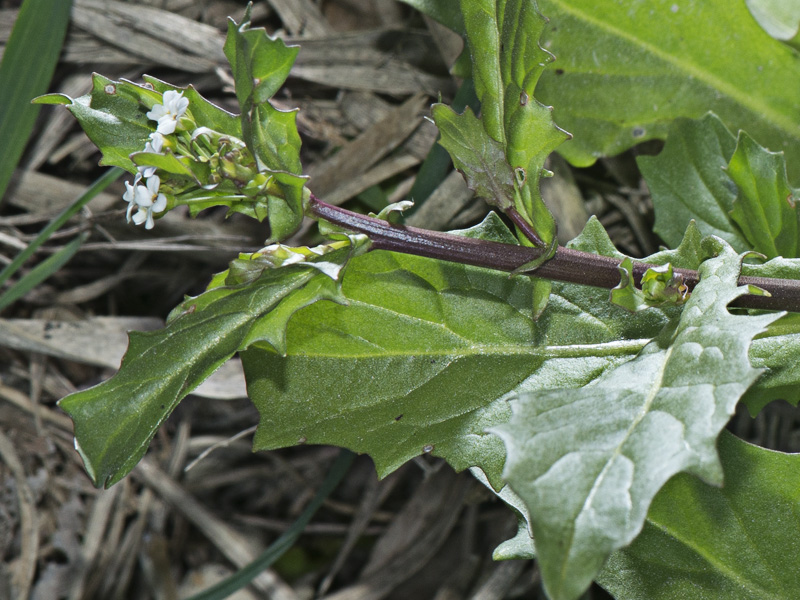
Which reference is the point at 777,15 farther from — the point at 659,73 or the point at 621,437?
the point at 621,437

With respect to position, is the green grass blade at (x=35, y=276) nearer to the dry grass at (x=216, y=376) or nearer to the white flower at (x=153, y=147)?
the dry grass at (x=216, y=376)

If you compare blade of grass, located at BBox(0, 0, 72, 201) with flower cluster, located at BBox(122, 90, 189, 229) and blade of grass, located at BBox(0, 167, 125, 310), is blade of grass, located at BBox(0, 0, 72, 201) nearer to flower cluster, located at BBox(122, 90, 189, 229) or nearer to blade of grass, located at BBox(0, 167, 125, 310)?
blade of grass, located at BBox(0, 167, 125, 310)

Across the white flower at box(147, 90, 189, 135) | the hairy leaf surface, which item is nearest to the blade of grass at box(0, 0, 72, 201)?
the white flower at box(147, 90, 189, 135)

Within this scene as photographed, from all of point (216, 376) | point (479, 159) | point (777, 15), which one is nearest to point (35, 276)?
point (216, 376)

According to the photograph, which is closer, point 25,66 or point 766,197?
point 766,197

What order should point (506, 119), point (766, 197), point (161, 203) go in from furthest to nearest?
point (766, 197) → point (506, 119) → point (161, 203)

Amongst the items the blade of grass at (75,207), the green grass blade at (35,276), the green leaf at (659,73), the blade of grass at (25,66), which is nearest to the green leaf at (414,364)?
the green leaf at (659,73)

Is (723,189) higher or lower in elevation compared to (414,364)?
higher
